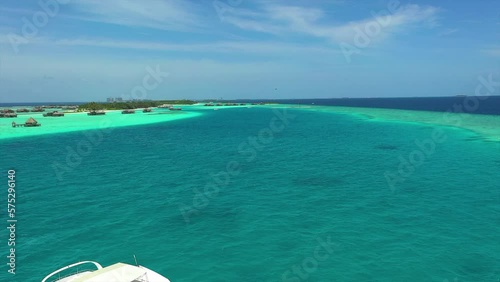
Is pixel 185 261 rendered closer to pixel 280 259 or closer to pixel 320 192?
pixel 280 259

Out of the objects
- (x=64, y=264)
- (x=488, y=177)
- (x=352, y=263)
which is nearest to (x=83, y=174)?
(x=64, y=264)

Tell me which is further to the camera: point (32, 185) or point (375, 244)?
point (32, 185)

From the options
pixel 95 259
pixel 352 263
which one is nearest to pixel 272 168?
pixel 352 263

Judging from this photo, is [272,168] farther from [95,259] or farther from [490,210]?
[95,259]

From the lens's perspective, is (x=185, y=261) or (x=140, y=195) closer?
(x=185, y=261)

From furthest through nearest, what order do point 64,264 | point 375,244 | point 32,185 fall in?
point 32,185 → point 375,244 → point 64,264

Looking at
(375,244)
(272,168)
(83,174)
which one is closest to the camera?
(375,244)
